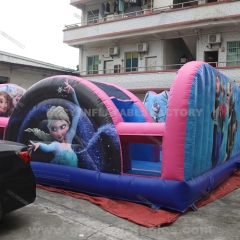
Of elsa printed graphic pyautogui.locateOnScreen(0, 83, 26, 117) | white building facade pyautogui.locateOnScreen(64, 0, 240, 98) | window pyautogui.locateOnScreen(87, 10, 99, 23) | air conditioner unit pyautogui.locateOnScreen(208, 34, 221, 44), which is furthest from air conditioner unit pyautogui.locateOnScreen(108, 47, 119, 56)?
elsa printed graphic pyautogui.locateOnScreen(0, 83, 26, 117)

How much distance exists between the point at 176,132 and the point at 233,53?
1270cm

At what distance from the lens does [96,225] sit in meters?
3.97

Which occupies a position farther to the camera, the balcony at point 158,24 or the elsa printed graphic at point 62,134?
the balcony at point 158,24

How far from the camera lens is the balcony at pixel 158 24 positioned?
1483 cm

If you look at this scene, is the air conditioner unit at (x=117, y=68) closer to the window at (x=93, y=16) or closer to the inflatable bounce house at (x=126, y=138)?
the window at (x=93, y=16)

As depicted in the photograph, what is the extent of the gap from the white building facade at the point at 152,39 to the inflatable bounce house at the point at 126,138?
377 inches

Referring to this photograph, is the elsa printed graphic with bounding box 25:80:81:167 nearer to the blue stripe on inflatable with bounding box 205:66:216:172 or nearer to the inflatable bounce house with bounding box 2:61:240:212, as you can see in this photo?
the inflatable bounce house with bounding box 2:61:240:212

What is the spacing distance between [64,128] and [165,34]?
Answer: 13.2m

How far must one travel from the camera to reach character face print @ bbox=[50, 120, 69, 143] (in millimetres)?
5566

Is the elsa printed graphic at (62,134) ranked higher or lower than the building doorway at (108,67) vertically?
lower

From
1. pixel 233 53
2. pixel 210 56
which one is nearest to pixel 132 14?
pixel 210 56

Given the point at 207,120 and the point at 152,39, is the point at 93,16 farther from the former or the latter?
the point at 207,120

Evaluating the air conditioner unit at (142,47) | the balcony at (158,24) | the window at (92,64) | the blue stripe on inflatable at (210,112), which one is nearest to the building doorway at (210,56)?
the balcony at (158,24)

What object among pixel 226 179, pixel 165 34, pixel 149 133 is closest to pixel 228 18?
pixel 165 34
